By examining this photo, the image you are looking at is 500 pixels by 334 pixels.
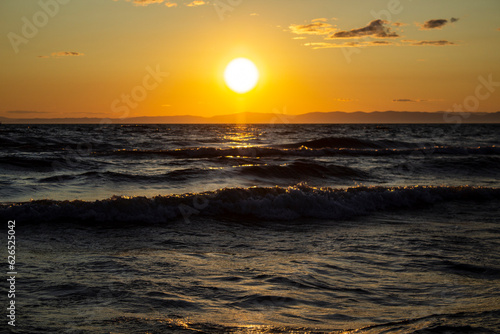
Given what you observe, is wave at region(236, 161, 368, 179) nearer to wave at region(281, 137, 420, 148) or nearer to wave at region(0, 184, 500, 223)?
wave at region(0, 184, 500, 223)

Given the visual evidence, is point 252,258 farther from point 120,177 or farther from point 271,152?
point 271,152

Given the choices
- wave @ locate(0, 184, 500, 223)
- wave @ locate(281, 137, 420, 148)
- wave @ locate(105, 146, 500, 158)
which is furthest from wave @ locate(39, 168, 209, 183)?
wave @ locate(281, 137, 420, 148)

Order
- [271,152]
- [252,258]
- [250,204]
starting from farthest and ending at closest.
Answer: [271,152] < [250,204] < [252,258]

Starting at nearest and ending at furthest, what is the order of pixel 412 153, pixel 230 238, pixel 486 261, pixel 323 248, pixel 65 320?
pixel 65 320, pixel 486 261, pixel 323 248, pixel 230 238, pixel 412 153

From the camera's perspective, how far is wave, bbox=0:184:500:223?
9.97 m

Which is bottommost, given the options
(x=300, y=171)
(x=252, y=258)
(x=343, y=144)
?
(x=252, y=258)

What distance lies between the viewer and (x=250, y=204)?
11414 millimetres

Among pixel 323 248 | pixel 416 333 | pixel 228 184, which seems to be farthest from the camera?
pixel 228 184

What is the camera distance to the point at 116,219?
396 inches

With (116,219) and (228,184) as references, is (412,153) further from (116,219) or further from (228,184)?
(116,219)

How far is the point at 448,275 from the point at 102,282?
4.96 m

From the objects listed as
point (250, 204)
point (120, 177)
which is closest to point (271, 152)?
point (120, 177)

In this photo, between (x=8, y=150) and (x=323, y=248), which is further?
(x=8, y=150)

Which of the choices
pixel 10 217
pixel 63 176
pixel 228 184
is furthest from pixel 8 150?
pixel 10 217
